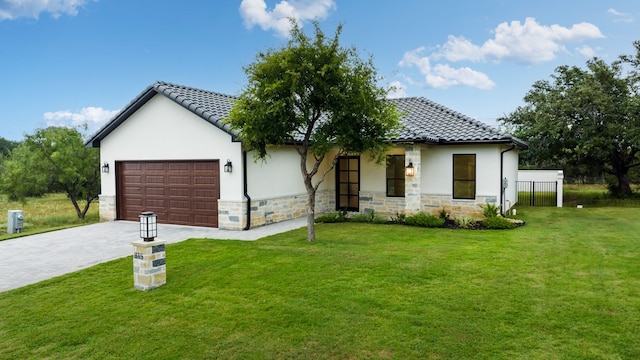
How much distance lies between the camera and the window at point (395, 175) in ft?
46.4

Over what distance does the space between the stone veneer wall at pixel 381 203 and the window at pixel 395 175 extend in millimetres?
224

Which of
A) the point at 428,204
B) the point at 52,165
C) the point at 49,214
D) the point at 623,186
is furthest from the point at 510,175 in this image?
the point at 49,214

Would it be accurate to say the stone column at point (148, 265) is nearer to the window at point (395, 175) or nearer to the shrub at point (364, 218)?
the shrub at point (364, 218)

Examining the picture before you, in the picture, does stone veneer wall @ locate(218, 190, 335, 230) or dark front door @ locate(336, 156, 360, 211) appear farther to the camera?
dark front door @ locate(336, 156, 360, 211)

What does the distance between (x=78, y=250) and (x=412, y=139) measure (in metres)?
9.20

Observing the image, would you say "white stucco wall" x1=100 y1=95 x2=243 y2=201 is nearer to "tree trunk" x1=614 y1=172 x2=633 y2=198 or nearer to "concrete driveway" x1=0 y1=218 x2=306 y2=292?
"concrete driveway" x1=0 y1=218 x2=306 y2=292

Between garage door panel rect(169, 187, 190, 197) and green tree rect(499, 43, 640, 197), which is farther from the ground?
green tree rect(499, 43, 640, 197)

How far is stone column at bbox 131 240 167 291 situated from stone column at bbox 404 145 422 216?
8.54m

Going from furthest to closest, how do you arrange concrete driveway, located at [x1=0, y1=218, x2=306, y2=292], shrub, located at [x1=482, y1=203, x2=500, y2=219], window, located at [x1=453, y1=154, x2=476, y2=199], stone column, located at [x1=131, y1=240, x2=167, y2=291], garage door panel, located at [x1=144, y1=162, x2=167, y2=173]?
window, located at [x1=453, y1=154, x2=476, y2=199] < garage door panel, located at [x1=144, y1=162, x2=167, y2=173] < shrub, located at [x1=482, y1=203, x2=500, y2=219] < concrete driveway, located at [x1=0, y1=218, x2=306, y2=292] < stone column, located at [x1=131, y1=240, x2=167, y2=291]

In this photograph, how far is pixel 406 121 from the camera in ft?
48.8

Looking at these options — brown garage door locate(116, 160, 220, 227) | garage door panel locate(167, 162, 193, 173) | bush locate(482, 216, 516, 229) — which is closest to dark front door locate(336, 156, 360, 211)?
bush locate(482, 216, 516, 229)

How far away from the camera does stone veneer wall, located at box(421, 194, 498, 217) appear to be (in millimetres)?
13175

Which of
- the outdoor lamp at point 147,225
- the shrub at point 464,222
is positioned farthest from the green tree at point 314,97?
the shrub at point 464,222

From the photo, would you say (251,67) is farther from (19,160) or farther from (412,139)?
(19,160)
